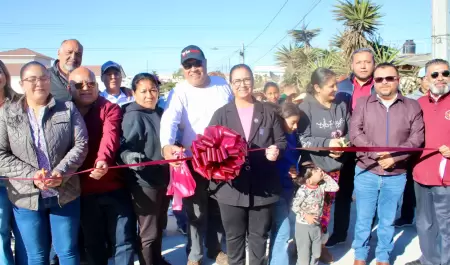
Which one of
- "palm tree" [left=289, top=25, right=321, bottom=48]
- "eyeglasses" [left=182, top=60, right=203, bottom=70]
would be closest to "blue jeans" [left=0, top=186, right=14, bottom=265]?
"eyeglasses" [left=182, top=60, right=203, bottom=70]

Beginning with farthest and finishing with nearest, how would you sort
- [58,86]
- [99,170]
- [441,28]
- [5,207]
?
1. [441,28]
2. [58,86]
3. [5,207]
4. [99,170]

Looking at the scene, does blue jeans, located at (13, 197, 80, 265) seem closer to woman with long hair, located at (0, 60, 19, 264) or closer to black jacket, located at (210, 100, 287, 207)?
woman with long hair, located at (0, 60, 19, 264)

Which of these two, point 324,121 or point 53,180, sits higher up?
point 324,121

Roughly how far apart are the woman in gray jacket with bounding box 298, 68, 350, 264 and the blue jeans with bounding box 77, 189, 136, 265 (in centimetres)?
177

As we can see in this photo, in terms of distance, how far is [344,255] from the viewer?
4090 millimetres

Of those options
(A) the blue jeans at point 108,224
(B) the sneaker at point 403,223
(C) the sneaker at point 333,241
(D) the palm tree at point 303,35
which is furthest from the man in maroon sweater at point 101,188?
(D) the palm tree at point 303,35

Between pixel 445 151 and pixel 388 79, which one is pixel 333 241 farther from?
pixel 388 79

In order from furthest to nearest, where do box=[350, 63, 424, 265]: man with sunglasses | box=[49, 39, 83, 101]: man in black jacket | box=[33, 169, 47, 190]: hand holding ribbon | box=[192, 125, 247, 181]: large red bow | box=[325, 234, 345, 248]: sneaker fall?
box=[325, 234, 345, 248]: sneaker → box=[49, 39, 83, 101]: man in black jacket → box=[350, 63, 424, 265]: man with sunglasses → box=[192, 125, 247, 181]: large red bow → box=[33, 169, 47, 190]: hand holding ribbon

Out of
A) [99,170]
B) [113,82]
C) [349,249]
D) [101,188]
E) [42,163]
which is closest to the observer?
[42,163]

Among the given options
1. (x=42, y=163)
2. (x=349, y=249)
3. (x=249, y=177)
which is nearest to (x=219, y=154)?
(x=249, y=177)

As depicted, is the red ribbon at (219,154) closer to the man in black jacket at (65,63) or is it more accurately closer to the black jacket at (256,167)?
the black jacket at (256,167)

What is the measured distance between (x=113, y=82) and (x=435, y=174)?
12.6ft

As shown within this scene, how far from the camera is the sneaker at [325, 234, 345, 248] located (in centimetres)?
429

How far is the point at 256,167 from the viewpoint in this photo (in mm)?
3164
